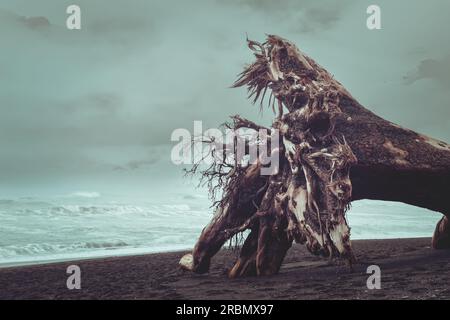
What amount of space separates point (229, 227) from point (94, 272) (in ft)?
12.4

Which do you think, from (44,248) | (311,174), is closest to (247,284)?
(311,174)

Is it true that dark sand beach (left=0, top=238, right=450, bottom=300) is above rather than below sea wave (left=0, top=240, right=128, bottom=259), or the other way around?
above

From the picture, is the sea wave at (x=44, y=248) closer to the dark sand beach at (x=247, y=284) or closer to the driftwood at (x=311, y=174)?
the dark sand beach at (x=247, y=284)

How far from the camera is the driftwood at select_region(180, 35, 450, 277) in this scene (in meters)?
8.75

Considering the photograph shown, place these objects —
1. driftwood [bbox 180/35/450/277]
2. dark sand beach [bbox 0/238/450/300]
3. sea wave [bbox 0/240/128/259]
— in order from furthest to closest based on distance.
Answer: sea wave [bbox 0/240/128/259]
driftwood [bbox 180/35/450/277]
dark sand beach [bbox 0/238/450/300]

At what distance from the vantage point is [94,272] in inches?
454

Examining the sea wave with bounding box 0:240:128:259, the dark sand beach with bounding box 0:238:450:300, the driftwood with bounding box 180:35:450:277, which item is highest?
the driftwood with bounding box 180:35:450:277

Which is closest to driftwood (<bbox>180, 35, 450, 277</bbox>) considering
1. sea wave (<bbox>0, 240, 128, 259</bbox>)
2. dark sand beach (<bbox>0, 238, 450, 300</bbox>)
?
dark sand beach (<bbox>0, 238, 450, 300</bbox>)

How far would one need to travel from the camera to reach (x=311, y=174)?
9109mm

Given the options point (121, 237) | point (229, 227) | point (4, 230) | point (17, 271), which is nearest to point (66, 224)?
point (4, 230)

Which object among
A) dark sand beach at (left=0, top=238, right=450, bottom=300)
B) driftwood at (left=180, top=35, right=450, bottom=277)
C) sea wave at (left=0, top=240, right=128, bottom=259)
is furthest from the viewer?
sea wave at (left=0, top=240, right=128, bottom=259)

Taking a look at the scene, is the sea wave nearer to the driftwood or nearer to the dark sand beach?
the dark sand beach

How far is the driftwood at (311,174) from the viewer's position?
8.75 m

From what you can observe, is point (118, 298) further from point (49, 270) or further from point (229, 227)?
point (49, 270)
